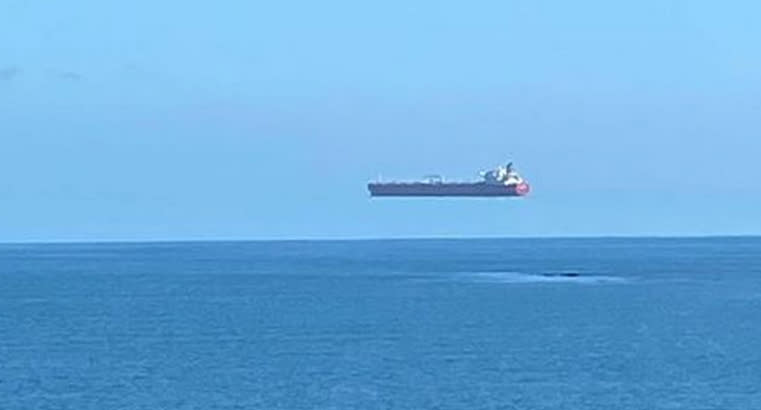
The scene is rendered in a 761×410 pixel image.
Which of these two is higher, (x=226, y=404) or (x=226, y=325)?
(x=226, y=325)

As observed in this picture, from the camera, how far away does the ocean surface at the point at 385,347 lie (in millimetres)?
67125

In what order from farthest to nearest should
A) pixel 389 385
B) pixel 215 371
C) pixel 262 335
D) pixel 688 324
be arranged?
pixel 688 324
pixel 262 335
pixel 215 371
pixel 389 385

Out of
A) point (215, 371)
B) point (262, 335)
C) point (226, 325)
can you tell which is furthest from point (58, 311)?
point (215, 371)

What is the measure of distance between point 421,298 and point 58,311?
2225cm

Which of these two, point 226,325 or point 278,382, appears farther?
point 226,325

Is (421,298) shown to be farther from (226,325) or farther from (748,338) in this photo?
(748,338)

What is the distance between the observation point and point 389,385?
230ft

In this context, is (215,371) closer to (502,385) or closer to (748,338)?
(502,385)

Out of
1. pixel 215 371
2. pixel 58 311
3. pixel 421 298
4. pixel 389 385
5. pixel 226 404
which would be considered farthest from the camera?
pixel 421 298

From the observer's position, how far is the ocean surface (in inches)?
2643

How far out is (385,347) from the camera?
3356 inches

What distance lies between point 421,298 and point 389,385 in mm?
57350

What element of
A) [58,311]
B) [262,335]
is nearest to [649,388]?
[262,335]

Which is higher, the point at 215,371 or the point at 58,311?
the point at 58,311
